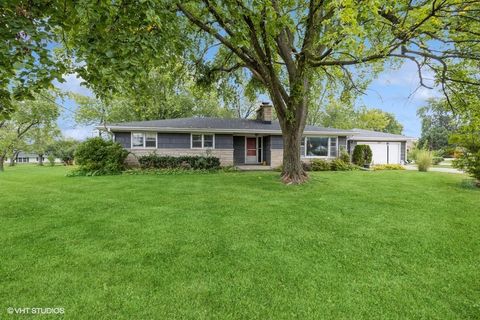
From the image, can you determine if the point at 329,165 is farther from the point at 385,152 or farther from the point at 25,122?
the point at 25,122

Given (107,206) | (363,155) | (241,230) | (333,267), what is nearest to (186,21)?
(107,206)

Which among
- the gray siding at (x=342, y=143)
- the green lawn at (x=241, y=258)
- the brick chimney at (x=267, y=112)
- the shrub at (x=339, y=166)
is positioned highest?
the brick chimney at (x=267, y=112)

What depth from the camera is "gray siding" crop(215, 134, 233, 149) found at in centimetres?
1623

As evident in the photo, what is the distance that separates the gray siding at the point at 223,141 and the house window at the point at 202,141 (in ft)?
0.89

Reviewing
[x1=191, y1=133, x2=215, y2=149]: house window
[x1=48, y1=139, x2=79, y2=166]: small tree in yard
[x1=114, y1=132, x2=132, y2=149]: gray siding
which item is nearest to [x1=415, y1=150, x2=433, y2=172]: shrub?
[x1=191, y1=133, x2=215, y2=149]: house window

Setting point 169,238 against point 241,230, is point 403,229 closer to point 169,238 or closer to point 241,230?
point 241,230

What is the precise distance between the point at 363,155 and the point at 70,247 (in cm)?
1898

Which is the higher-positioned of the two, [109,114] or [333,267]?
[109,114]

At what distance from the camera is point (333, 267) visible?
3387 millimetres

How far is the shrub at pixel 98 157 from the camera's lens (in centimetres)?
1312

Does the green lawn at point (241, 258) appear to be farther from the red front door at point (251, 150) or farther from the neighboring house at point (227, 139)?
the red front door at point (251, 150)

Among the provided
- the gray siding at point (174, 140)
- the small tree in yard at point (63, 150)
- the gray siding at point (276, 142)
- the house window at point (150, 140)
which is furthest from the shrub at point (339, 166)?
the small tree in yard at point (63, 150)

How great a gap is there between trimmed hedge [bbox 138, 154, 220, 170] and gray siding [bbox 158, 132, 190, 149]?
1.00 m

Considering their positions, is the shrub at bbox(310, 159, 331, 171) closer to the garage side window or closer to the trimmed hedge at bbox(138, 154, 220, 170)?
the garage side window
